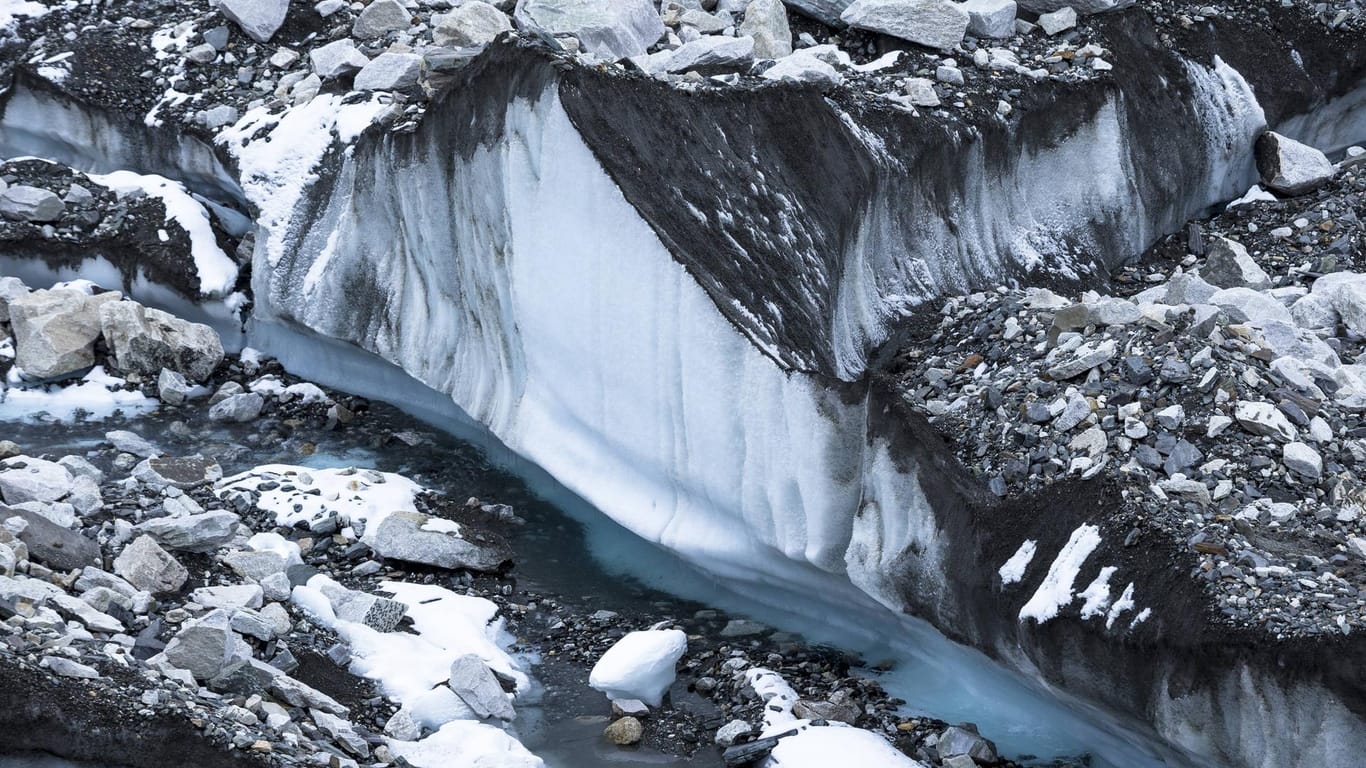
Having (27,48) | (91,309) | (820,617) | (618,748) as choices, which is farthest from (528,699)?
(27,48)

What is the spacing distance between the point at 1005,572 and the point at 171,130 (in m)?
6.43

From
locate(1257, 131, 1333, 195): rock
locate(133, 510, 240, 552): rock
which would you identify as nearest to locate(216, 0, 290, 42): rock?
locate(133, 510, 240, 552): rock

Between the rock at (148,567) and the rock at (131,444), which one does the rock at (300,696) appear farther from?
the rock at (131,444)

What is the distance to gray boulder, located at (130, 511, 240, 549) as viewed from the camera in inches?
255

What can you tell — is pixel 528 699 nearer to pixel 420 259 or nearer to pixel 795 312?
pixel 795 312

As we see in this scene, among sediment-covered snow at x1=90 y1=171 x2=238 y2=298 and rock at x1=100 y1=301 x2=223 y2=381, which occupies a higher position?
sediment-covered snow at x1=90 y1=171 x2=238 y2=298

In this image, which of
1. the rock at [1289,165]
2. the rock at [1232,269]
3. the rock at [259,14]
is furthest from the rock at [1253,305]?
the rock at [259,14]

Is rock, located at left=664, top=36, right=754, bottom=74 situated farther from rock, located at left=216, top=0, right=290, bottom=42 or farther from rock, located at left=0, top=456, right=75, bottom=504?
rock, located at left=0, top=456, right=75, bottom=504

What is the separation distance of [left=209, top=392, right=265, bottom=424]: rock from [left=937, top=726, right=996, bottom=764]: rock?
4.72m

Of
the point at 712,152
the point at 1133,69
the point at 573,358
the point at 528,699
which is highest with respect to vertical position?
the point at 1133,69

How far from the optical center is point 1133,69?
9.28m

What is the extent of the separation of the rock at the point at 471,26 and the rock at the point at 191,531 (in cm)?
342

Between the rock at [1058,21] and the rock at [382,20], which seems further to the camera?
the rock at [382,20]

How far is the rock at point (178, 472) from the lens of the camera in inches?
296
